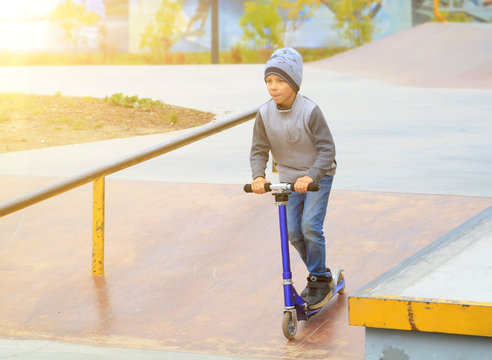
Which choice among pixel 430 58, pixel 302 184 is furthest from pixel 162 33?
pixel 302 184

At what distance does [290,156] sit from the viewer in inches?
201

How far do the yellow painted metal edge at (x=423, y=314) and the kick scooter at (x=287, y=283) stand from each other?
143 centimetres

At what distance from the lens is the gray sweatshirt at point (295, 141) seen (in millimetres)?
4965

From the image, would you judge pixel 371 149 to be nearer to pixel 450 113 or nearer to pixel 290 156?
pixel 450 113

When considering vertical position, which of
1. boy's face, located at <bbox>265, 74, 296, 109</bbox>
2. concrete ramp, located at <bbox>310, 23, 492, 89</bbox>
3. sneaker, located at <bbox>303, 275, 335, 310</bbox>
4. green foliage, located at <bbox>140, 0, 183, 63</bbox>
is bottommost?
sneaker, located at <bbox>303, 275, 335, 310</bbox>

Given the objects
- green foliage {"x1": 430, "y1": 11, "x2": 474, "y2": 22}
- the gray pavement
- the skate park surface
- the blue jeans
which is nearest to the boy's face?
the blue jeans

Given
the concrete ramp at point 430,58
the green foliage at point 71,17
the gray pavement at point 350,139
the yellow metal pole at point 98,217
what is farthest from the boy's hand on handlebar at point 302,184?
the green foliage at point 71,17

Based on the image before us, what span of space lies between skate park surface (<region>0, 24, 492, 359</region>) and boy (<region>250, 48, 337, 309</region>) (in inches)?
25.5

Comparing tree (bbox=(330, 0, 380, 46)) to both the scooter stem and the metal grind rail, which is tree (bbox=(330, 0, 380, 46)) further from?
the scooter stem

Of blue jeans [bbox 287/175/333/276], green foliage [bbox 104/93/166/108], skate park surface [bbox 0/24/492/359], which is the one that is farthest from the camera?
green foliage [bbox 104/93/166/108]

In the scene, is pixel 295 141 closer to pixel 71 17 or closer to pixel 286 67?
pixel 286 67

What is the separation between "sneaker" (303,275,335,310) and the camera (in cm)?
541

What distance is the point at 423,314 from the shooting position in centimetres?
321

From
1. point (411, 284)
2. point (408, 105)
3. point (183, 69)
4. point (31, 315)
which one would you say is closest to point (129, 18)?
point (183, 69)
